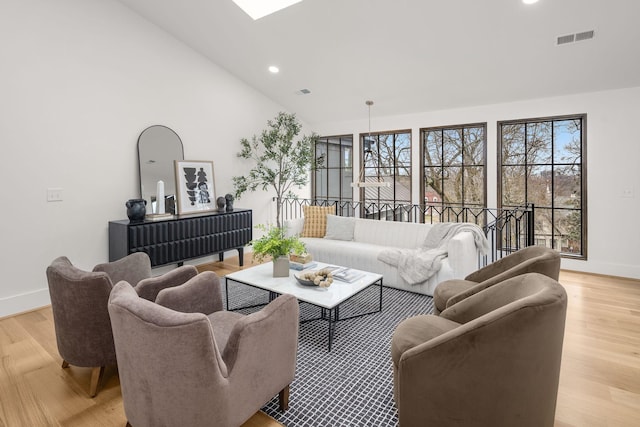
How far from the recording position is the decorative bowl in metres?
2.86

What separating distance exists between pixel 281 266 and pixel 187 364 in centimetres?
181

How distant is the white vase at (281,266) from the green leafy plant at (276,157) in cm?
266

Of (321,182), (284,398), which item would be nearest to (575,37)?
(284,398)

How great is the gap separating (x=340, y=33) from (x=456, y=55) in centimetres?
139

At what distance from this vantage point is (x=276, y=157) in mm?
5977

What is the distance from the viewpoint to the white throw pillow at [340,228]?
496 cm

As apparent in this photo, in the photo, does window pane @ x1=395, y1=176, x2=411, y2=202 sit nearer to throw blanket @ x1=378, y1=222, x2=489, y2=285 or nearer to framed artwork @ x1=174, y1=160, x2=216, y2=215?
throw blanket @ x1=378, y1=222, x2=489, y2=285

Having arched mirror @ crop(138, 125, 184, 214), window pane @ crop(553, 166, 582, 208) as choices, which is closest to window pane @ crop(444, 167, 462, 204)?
window pane @ crop(553, 166, 582, 208)

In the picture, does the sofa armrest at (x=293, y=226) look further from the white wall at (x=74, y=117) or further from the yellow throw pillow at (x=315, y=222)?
the white wall at (x=74, y=117)

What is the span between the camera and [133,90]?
166 inches

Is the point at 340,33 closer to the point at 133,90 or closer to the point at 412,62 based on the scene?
the point at 412,62

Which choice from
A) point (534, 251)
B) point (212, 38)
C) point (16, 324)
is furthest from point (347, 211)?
point (16, 324)

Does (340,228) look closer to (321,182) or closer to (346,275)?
(346,275)

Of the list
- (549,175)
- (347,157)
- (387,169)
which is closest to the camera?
(549,175)
